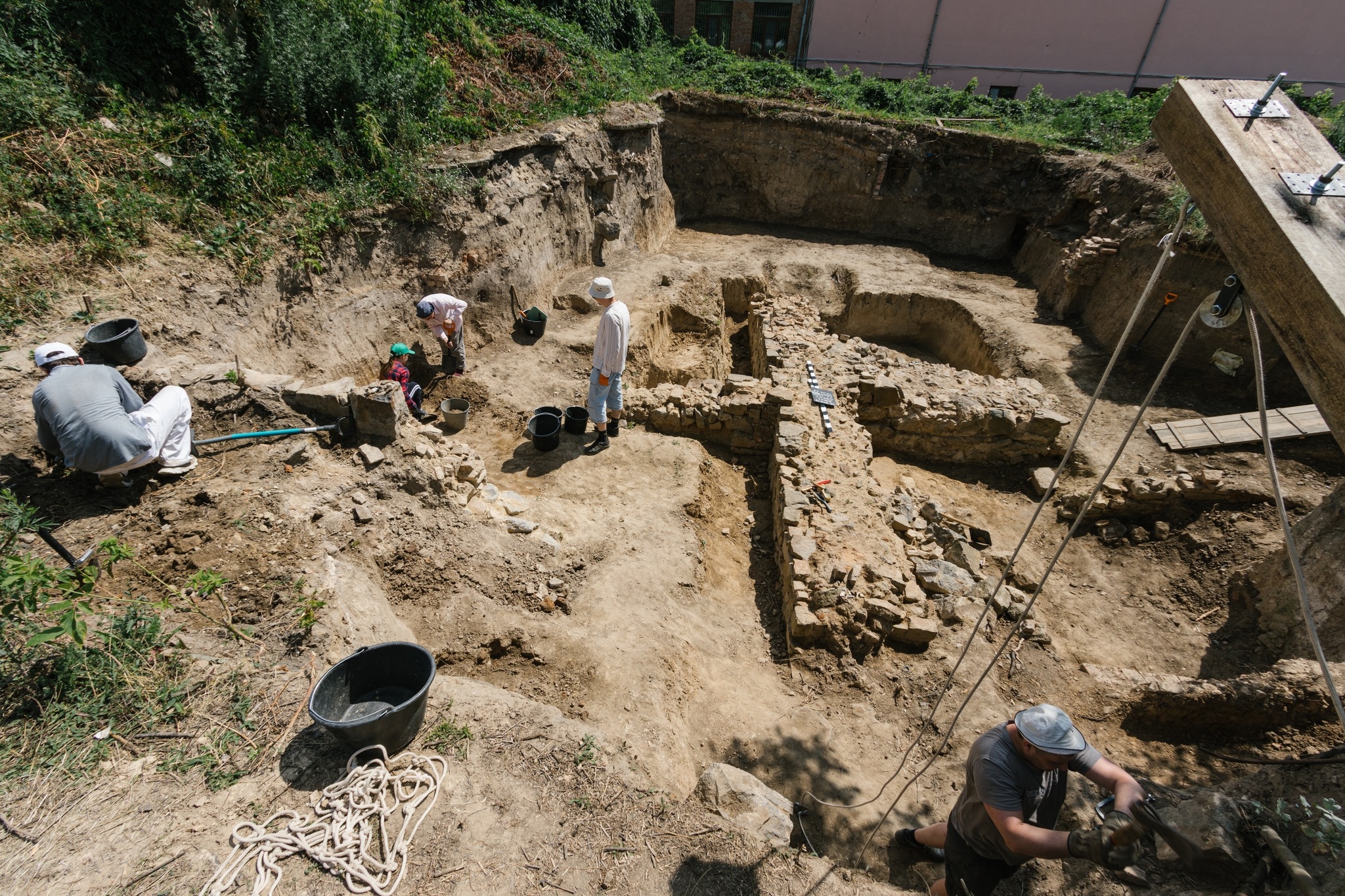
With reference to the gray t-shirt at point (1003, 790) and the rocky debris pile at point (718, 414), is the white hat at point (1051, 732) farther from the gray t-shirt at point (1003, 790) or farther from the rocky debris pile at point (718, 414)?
the rocky debris pile at point (718, 414)

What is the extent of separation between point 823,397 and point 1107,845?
216 inches

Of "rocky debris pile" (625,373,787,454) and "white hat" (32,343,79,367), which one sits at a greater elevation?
"white hat" (32,343,79,367)

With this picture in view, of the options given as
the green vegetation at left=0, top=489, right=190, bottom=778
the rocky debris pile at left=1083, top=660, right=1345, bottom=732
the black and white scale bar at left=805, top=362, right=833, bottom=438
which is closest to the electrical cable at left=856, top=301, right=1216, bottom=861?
the rocky debris pile at left=1083, top=660, right=1345, bottom=732

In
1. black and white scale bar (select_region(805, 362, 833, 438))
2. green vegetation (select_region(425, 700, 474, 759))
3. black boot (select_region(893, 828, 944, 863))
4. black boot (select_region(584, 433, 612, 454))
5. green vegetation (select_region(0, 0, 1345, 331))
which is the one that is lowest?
black boot (select_region(584, 433, 612, 454))

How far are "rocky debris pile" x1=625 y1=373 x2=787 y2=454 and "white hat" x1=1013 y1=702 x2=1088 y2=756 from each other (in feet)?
15.5

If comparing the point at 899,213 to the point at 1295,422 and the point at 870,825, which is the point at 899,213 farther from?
the point at 870,825

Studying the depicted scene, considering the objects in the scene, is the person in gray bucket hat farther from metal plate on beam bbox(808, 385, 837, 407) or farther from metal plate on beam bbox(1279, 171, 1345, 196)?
metal plate on beam bbox(808, 385, 837, 407)

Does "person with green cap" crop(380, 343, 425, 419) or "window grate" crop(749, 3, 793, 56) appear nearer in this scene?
"person with green cap" crop(380, 343, 425, 419)

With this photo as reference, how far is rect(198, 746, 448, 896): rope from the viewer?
8.05ft

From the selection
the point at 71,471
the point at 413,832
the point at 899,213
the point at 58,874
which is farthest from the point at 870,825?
the point at 899,213

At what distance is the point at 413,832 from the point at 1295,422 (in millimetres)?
10075

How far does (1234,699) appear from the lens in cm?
425

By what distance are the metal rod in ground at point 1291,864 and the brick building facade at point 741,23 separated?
22858 millimetres

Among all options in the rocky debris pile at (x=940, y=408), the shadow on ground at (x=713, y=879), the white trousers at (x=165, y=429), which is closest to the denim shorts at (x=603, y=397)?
the rocky debris pile at (x=940, y=408)
